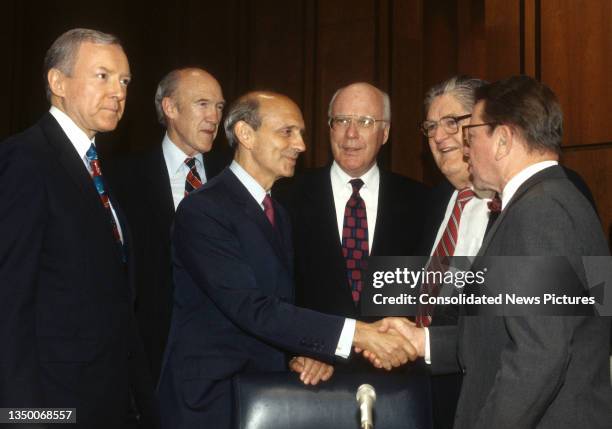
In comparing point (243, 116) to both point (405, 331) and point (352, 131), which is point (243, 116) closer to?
point (352, 131)

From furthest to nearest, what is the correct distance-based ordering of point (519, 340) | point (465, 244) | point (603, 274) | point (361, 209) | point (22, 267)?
point (361, 209)
point (465, 244)
point (22, 267)
point (603, 274)
point (519, 340)

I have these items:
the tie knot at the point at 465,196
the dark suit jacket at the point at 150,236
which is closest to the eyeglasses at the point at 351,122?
the tie knot at the point at 465,196

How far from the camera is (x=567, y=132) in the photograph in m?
3.76

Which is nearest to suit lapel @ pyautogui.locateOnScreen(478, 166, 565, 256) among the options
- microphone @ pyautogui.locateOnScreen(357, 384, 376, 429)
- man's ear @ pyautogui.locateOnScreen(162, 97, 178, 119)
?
microphone @ pyautogui.locateOnScreen(357, 384, 376, 429)

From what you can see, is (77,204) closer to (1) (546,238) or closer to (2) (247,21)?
(1) (546,238)

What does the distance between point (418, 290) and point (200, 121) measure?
1383 millimetres

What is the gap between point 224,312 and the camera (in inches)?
92.8

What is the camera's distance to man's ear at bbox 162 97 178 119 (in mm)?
3652

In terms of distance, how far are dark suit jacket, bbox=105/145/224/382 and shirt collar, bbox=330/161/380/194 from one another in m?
0.72

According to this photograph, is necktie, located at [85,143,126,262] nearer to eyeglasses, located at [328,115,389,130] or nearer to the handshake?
the handshake

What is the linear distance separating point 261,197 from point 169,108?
1.26m

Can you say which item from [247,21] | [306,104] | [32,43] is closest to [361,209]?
[306,104]

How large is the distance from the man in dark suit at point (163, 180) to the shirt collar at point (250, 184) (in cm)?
62

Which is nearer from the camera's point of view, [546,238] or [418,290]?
[546,238]
